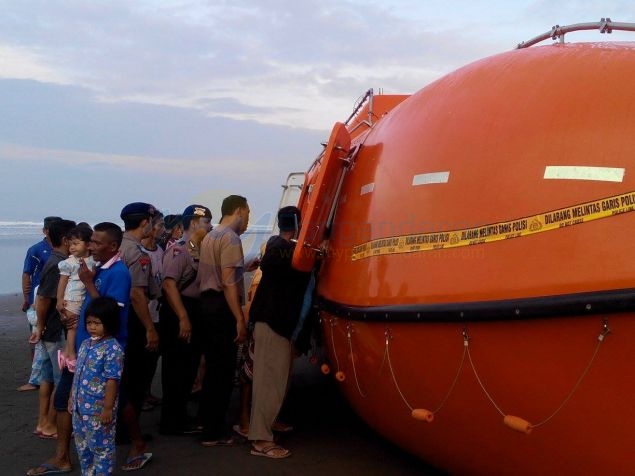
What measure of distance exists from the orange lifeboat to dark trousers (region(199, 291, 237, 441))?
4.48 ft

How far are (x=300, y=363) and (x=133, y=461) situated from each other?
13.0 feet

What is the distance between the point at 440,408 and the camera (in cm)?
328

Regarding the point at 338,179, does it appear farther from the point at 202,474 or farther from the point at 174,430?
the point at 174,430

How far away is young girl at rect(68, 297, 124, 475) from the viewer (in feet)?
12.4

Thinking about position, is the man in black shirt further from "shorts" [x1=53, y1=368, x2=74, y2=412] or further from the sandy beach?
"shorts" [x1=53, y1=368, x2=74, y2=412]

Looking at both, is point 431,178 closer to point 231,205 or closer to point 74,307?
point 231,205

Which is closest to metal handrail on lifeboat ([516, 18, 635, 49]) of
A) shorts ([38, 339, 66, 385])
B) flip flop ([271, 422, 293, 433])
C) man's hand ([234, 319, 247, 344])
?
man's hand ([234, 319, 247, 344])

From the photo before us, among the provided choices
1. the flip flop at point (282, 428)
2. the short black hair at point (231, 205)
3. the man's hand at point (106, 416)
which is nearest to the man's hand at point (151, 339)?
the man's hand at point (106, 416)

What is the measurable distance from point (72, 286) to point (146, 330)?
0.62m

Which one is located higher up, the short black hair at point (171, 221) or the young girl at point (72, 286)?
the short black hair at point (171, 221)

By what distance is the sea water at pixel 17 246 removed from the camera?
301 inches

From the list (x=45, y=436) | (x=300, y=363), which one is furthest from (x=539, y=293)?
(x=300, y=363)

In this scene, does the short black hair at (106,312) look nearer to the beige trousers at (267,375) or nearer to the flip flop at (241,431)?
the beige trousers at (267,375)

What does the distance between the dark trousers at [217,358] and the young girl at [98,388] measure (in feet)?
3.90
